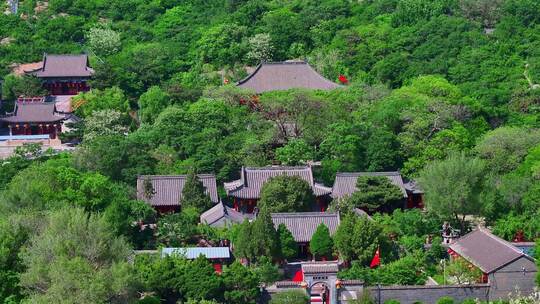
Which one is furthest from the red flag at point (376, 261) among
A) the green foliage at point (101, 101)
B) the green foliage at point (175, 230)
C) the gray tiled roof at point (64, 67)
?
the gray tiled roof at point (64, 67)

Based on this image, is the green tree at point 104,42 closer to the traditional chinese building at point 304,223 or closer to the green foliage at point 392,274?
the traditional chinese building at point 304,223

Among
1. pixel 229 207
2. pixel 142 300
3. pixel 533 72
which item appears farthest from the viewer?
pixel 533 72

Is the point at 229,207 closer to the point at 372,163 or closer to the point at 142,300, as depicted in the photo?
the point at 372,163

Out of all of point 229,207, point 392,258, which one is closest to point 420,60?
point 229,207

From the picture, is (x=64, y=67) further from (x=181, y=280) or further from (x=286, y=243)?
(x=181, y=280)

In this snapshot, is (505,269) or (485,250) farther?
(485,250)

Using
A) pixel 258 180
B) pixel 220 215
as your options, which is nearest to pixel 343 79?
pixel 258 180
